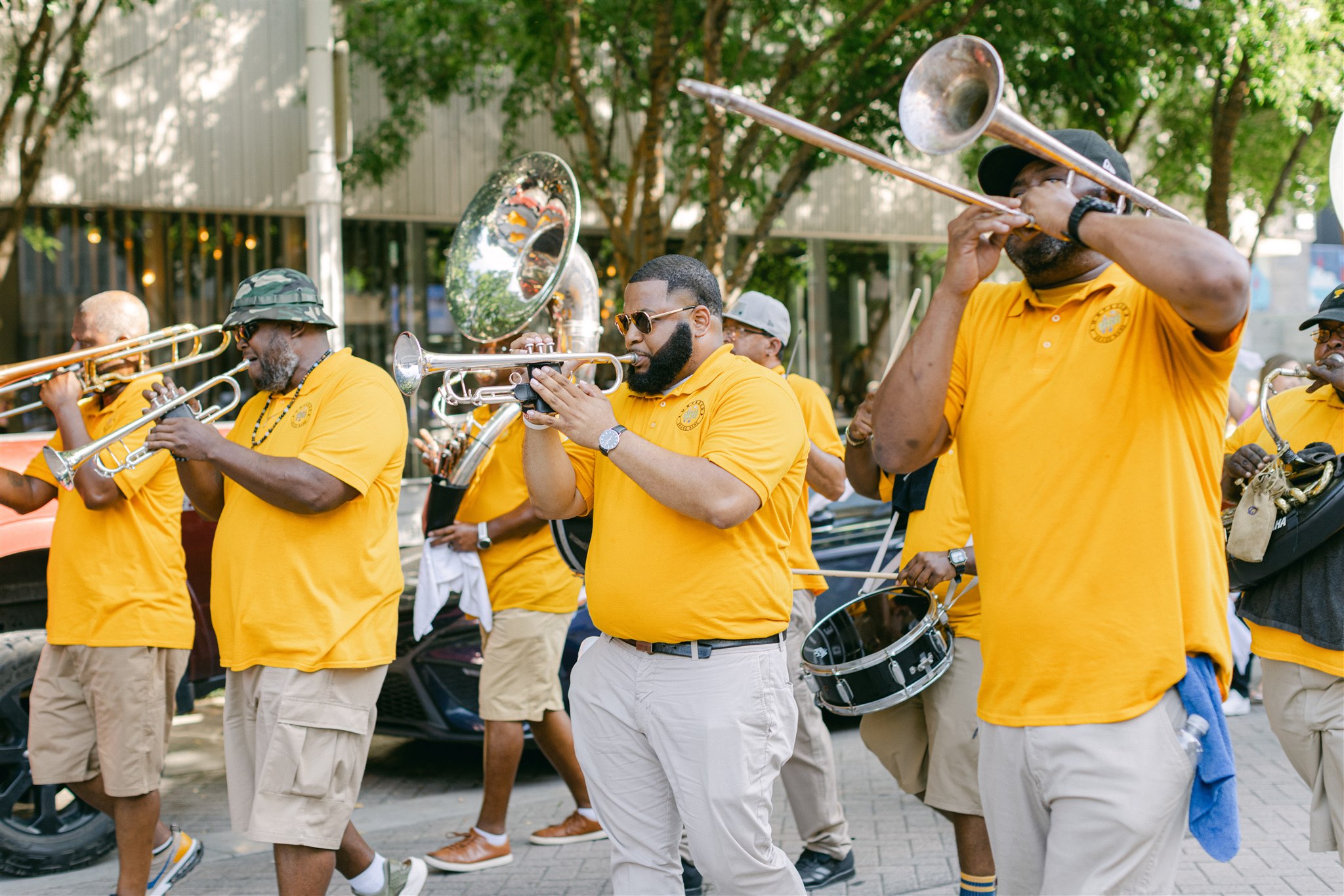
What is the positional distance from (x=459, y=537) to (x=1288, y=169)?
37.6 ft

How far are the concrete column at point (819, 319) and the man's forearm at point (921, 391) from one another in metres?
12.6

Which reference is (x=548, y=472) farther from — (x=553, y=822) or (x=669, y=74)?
(x=669, y=74)

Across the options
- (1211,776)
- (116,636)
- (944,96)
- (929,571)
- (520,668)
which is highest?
(944,96)

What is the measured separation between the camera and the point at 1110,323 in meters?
2.51

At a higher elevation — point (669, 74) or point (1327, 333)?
point (669, 74)

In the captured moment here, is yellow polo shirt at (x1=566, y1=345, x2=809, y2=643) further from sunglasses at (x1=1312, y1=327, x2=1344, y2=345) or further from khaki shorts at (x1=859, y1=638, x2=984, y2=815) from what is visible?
sunglasses at (x1=1312, y1=327, x2=1344, y2=345)

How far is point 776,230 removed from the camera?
14.6 meters

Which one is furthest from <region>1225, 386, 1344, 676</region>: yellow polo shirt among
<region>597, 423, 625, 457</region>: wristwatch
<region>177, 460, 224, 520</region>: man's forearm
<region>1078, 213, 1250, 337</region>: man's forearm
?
<region>177, 460, 224, 520</region>: man's forearm

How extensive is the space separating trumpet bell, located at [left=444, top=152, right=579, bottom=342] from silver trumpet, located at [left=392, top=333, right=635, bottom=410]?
3.66 feet

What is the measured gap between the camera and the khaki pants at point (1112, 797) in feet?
7.84

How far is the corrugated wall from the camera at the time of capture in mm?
11219

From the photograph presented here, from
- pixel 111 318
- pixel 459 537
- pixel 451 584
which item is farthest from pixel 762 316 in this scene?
pixel 111 318

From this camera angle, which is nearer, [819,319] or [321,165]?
[321,165]

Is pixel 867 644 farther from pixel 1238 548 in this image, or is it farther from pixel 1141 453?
pixel 1141 453
